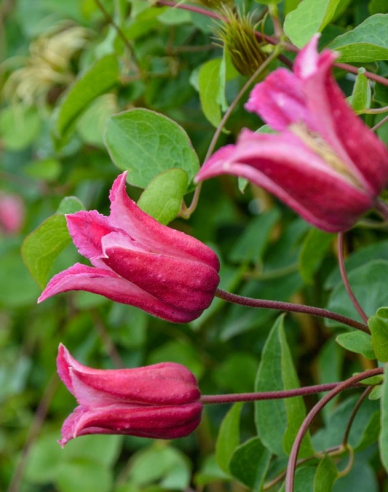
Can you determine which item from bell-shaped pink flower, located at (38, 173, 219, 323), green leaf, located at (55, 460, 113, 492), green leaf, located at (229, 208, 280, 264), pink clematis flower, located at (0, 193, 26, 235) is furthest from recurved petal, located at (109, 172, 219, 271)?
pink clematis flower, located at (0, 193, 26, 235)

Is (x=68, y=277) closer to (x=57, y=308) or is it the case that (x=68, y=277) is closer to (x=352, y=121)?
(x=352, y=121)

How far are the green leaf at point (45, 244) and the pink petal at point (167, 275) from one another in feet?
0.46

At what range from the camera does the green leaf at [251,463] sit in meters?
0.50

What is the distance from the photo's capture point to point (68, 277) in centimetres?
35

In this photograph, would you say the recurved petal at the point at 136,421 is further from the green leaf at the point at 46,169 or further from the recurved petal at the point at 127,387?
the green leaf at the point at 46,169

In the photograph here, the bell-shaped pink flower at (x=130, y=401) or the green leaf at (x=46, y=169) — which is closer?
the bell-shaped pink flower at (x=130, y=401)

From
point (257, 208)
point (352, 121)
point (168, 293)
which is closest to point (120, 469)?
point (257, 208)

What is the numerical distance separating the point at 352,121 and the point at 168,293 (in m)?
0.14

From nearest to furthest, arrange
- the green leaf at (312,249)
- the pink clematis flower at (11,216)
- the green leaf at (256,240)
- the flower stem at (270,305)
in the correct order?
1. the flower stem at (270,305)
2. the green leaf at (312,249)
3. the green leaf at (256,240)
4. the pink clematis flower at (11,216)

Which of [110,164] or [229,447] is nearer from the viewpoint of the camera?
[229,447]

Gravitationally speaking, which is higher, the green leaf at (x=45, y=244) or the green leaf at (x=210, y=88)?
the green leaf at (x=210, y=88)

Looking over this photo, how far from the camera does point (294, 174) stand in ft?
0.86

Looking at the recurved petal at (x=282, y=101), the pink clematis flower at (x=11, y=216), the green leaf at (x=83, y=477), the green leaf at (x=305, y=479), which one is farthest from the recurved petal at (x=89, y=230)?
the pink clematis flower at (x=11, y=216)

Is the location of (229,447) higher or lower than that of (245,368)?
higher
